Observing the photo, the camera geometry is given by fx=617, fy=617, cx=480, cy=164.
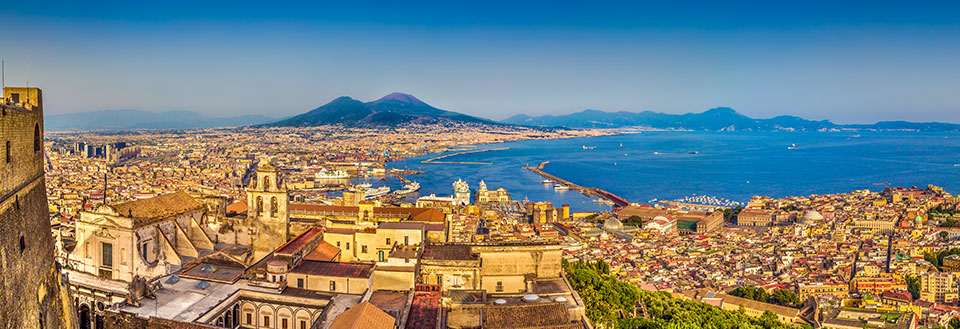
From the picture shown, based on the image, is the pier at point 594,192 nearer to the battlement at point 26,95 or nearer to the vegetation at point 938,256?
the vegetation at point 938,256

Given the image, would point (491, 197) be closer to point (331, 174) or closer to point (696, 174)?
point (331, 174)

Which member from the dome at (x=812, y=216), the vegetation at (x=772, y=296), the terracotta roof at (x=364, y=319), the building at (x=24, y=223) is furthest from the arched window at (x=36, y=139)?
the dome at (x=812, y=216)

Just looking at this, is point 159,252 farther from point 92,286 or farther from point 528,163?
point 528,163

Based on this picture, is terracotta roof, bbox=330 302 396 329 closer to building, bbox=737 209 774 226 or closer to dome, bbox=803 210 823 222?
building, bbox=737 209 774 226

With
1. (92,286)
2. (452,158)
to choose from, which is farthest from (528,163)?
(92,286)

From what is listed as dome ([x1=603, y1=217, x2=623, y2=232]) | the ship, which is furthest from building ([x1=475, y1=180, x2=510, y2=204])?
dome ([x1=603, y1=217, x2=623, y2=232])

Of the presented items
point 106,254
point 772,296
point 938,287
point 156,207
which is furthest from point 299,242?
point 938,287
